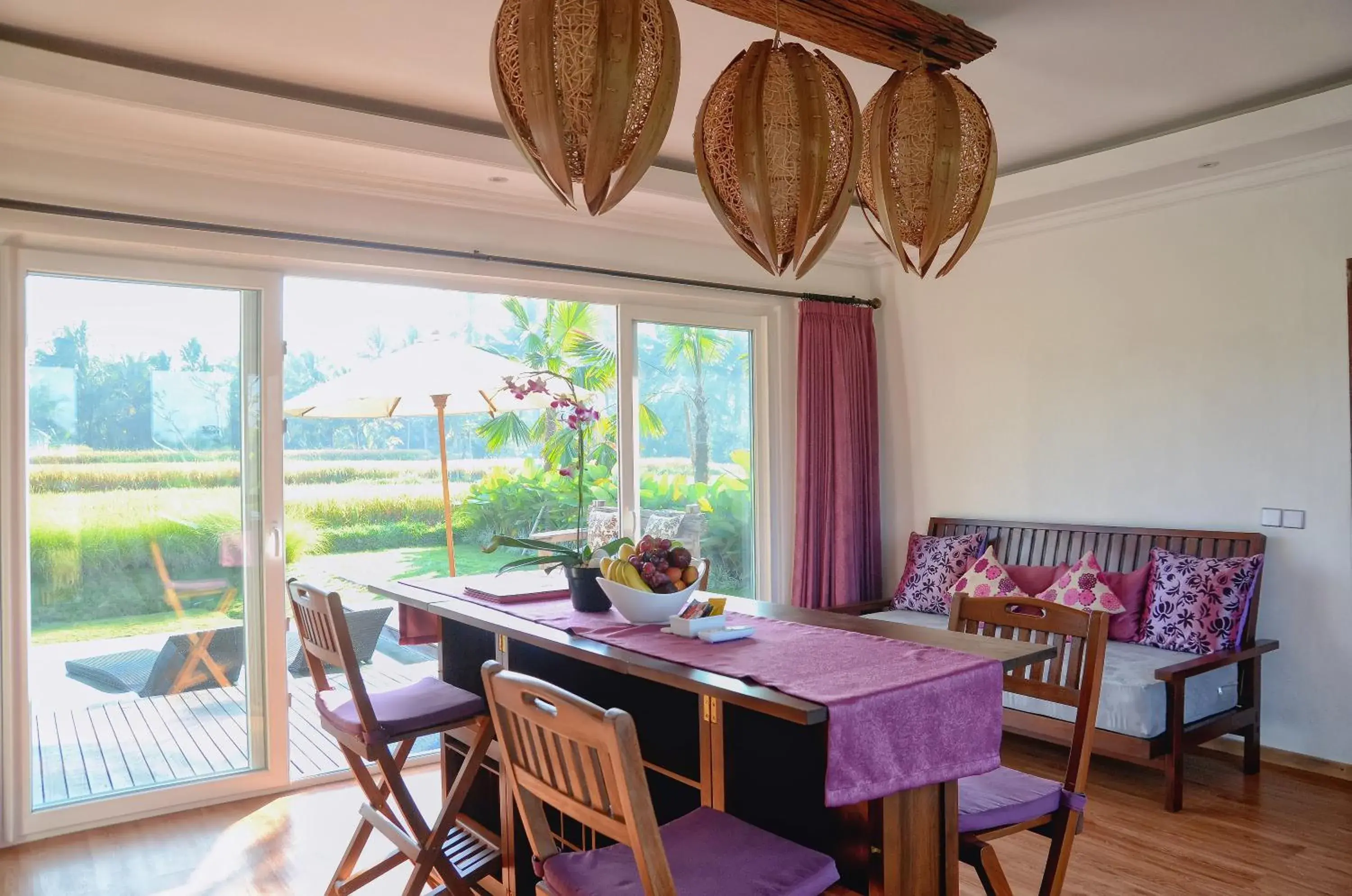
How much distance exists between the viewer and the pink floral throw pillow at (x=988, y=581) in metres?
4.86

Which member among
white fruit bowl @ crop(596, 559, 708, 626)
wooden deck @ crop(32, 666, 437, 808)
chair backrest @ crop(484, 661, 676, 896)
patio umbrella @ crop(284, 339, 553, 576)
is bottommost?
wooden deck @ crop(32, 666, 437, 808)

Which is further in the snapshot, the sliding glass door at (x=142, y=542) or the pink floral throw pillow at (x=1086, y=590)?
the pink floral throw pillow at (x=1086, y=590)

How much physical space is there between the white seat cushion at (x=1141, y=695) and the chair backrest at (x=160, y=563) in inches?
115

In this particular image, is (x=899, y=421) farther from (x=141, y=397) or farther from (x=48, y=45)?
(x=48, y=45)

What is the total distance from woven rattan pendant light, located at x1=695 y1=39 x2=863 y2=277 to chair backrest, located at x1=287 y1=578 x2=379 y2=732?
1458mm

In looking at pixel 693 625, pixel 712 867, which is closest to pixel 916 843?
pixel 712 867

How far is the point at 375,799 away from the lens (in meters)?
2.87

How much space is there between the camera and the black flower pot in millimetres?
2852

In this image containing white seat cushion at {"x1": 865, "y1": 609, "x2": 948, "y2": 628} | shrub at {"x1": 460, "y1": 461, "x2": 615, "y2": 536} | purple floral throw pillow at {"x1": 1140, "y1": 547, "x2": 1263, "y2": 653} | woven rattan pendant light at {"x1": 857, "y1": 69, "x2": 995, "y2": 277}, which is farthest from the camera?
shrub at {"x1": 460, "y1": 461, "x2": 615, "y2": 536}

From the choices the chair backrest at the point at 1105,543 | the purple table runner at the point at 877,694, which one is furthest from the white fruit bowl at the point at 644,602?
the chair backrest at the point at 1105,543

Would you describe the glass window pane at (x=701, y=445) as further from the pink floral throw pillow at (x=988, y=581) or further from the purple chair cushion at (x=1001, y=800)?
the purple chair cushion at (x=1001, y=800)

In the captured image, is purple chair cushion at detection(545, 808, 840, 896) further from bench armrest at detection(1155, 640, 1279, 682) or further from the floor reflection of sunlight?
bench armrest at detection(1155, 640, 1279, 682)

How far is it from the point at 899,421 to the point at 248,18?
416 cm

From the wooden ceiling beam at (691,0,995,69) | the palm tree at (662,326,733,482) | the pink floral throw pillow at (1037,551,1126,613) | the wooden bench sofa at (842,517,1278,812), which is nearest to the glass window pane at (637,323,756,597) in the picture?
the palm tree at (662,326,733,482)
